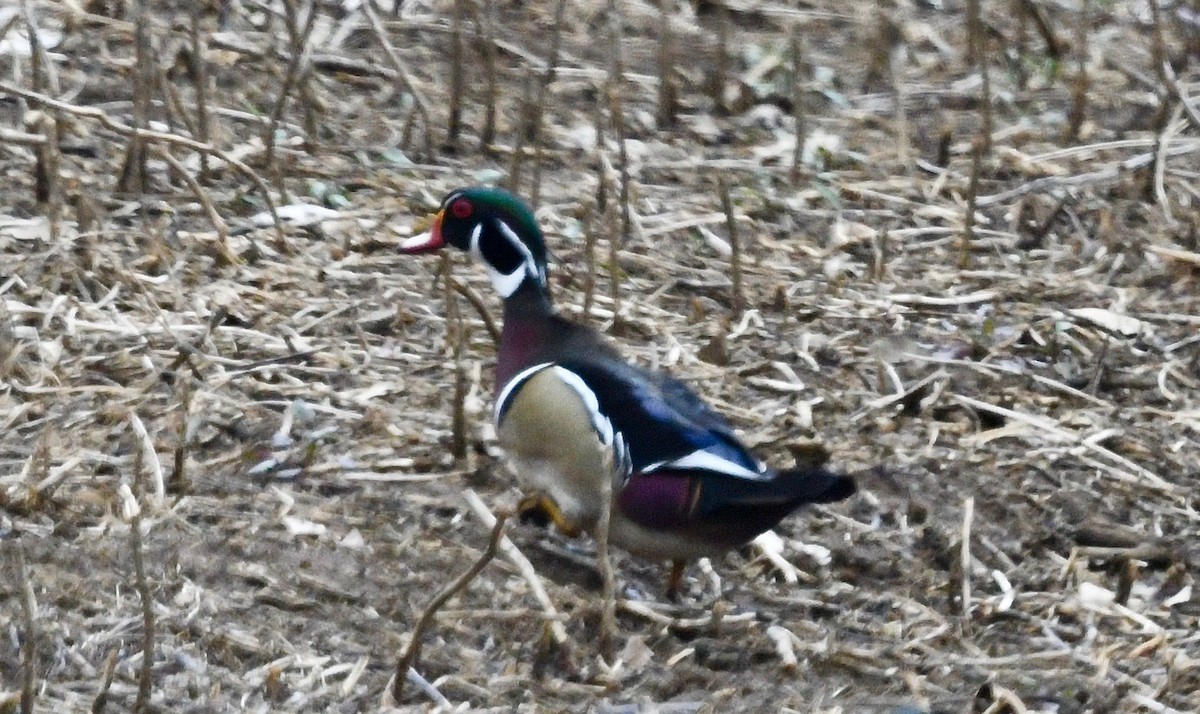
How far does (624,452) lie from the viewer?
357cm

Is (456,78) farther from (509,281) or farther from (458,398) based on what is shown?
(458,398)

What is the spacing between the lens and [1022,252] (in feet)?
18.7

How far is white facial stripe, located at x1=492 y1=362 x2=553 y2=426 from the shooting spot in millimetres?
3834

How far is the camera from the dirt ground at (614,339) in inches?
133

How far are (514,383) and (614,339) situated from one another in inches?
40.1

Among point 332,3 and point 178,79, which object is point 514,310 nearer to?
point 178,79

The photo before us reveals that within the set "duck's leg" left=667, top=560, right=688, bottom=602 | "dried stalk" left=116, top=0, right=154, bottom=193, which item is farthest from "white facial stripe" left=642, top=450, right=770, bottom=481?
"dried stalk" left=116, top=0, right=154, bottom=193

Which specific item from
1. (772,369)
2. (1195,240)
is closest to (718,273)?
(772,369)

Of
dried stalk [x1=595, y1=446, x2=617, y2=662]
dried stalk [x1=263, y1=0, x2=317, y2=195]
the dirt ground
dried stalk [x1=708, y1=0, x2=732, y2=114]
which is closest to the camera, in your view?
dried stalk [x1=595, y1=446, x2=617, y2=662]

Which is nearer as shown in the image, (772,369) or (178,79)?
(772,369)

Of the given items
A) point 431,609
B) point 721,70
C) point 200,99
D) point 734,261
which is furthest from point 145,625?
point 721,70

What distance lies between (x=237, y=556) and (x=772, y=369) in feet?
5.50

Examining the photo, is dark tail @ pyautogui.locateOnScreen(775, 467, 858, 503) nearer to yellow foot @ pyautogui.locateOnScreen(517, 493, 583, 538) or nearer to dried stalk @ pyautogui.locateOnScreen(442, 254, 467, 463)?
yellow foot @ pyautogui.locateOnScreen(517, 493, 583, 538)

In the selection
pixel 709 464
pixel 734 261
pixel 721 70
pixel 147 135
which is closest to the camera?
pixel 709 464
